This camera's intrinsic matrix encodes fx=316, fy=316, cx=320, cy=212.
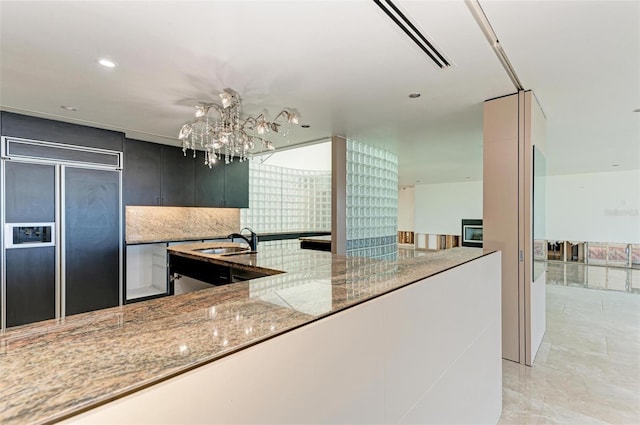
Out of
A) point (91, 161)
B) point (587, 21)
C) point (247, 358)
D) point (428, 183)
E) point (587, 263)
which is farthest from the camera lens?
point (428, 183)

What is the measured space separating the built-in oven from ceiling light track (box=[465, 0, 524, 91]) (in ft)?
25.8

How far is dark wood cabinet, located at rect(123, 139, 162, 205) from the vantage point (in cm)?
430

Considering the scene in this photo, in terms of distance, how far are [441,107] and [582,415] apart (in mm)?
2638

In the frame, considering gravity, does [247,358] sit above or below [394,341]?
above

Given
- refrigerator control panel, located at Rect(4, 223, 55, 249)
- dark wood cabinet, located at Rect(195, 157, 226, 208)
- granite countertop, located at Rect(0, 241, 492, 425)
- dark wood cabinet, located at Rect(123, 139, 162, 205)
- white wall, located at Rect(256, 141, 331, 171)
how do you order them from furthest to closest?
1. white wall, located at Rect(256, 141, 331, 171)
2. dark wood cabinet, located at Rect(195, 157, 226, 208)
3. dark wood cabinet, located at Rect(123, 139, 162, 205)
4. refrigerator control panel, located at Rect(4, 223, 55, 249)
5. granite countertop, located at Rect(0, 241, 492, 425)

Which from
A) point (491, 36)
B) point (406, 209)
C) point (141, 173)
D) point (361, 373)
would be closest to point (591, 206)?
point (406, 209)

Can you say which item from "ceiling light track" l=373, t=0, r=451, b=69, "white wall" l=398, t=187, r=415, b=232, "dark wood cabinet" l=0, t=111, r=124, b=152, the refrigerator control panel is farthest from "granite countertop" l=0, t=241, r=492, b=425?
"white wall" l=398, t=187, r=415, b=232

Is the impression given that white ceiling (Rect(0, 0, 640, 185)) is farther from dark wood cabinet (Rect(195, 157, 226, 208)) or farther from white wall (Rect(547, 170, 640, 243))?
white wall (Rect(547, 170, 640, 243))

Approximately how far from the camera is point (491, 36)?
188cm

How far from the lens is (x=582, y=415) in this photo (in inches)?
83.0

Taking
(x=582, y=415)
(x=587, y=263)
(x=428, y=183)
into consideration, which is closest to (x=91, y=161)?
(x=582, y=415)

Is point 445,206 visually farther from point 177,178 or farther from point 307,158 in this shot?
point 177,178

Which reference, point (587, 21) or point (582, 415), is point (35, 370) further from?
point (582, 415)

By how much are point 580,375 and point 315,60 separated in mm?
3262
